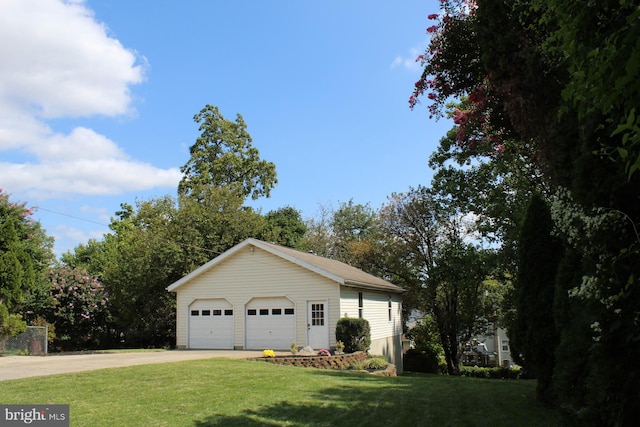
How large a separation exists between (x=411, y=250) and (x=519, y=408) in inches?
854

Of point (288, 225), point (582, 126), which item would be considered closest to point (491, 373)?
point (288, 225)

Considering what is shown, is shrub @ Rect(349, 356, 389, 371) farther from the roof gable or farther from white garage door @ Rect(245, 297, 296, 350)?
white garage door @ Rect(245, 297, 296, 350)

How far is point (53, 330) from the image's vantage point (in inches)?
1007

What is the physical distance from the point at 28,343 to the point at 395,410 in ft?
63.6

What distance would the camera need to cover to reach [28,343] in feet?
68.2

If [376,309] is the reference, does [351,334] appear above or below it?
below

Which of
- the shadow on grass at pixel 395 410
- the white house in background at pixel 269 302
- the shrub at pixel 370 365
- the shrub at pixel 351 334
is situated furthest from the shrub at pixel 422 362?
the shadow on grass at pixel 395 410

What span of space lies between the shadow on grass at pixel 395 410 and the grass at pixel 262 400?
14 mm

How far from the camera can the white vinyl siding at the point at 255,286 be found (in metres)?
20.3

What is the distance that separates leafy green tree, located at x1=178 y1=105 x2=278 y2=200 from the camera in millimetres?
39750

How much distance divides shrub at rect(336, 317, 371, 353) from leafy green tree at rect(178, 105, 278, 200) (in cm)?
2192

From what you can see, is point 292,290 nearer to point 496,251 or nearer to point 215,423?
point 496,251

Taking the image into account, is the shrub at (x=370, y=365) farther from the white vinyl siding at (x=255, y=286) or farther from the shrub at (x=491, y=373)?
the shrub at (x=491, y=373)

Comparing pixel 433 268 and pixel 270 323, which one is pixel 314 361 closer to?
pixel 270 323
